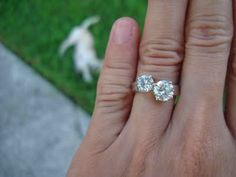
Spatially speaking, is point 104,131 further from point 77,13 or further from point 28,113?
point 77,13

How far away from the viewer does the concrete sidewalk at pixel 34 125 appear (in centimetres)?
278

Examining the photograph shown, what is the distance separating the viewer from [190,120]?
57.6 inches

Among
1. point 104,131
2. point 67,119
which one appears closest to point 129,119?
point 104,131

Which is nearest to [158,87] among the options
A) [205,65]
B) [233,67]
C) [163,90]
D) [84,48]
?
[163,90]

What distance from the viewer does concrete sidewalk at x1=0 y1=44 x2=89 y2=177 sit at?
2.78m

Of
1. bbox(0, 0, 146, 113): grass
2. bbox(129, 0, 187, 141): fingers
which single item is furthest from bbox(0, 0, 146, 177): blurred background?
bbox(129, 0, 187, 141): fingers

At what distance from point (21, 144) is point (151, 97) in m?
1.56

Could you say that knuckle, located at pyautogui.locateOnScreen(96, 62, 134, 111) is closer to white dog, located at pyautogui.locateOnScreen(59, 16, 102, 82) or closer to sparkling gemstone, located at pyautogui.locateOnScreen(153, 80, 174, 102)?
sparkling gemstone, located at pyautogui.locateOnScreen(153, 80, 174, 102)

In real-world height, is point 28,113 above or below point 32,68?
below

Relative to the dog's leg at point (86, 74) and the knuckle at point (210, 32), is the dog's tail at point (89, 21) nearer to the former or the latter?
the dog's leg at point (86, 74)

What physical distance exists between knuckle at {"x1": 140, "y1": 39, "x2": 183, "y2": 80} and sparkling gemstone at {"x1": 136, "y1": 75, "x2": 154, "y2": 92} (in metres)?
0.03

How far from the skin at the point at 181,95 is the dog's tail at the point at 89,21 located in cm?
154

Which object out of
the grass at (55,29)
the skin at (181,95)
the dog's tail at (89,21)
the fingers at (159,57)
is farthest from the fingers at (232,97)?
the dog's tail at (89,21)

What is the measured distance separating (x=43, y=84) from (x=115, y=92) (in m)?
1.48
